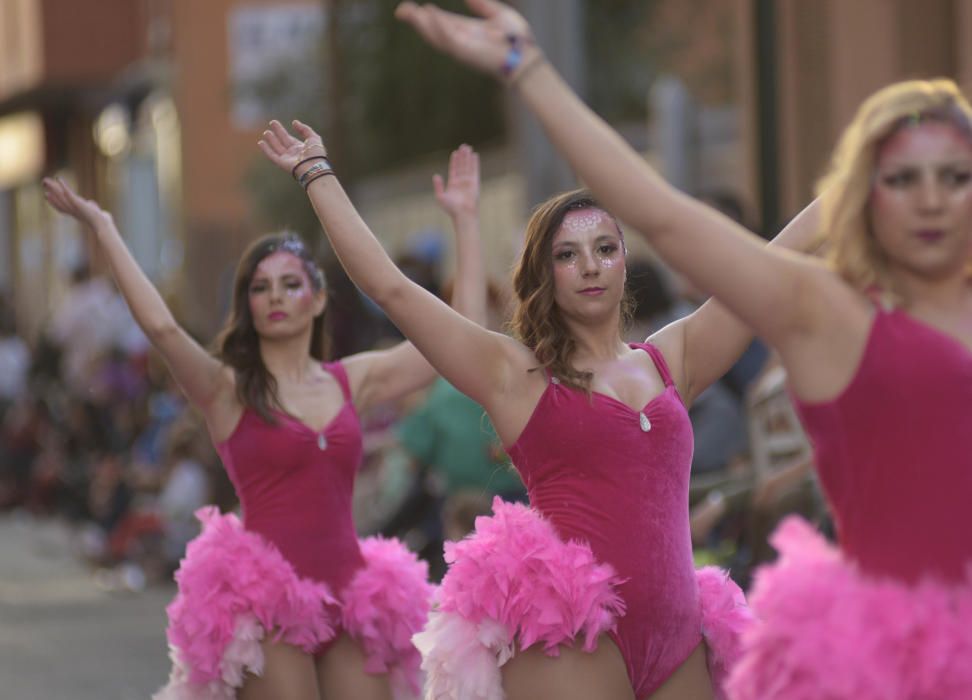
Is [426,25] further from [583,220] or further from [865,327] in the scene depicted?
[583,220]

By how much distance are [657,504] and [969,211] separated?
1.55 meters

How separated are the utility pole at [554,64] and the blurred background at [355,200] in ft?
0.06

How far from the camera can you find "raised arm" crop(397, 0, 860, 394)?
12.6ft

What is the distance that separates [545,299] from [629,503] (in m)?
0.59

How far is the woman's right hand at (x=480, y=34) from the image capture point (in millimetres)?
3850

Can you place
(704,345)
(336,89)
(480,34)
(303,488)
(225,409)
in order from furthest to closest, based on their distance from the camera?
(336,89)
(225,409)
(303,488)
(704,345)
(480,34)

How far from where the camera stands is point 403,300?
4945 millimetres

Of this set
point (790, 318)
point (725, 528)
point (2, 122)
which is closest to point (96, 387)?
point (725, 528)

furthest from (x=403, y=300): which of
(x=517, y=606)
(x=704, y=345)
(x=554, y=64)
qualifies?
(x=554, y=64)

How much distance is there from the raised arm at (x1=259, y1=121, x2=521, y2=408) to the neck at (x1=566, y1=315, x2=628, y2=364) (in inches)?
6.9

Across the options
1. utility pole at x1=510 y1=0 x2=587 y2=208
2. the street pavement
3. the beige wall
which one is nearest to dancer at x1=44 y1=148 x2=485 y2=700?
the street pavement

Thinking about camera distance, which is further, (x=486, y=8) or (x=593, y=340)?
(x=593, y=340)

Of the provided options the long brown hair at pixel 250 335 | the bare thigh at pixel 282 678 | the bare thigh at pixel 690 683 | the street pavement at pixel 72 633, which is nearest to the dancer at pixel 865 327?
the bare thigh at pixel 690 683

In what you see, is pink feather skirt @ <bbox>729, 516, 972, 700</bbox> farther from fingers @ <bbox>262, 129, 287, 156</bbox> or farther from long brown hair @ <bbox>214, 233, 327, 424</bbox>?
long brown hair @ <bbox>214, 233, 327, 424</bbox>
